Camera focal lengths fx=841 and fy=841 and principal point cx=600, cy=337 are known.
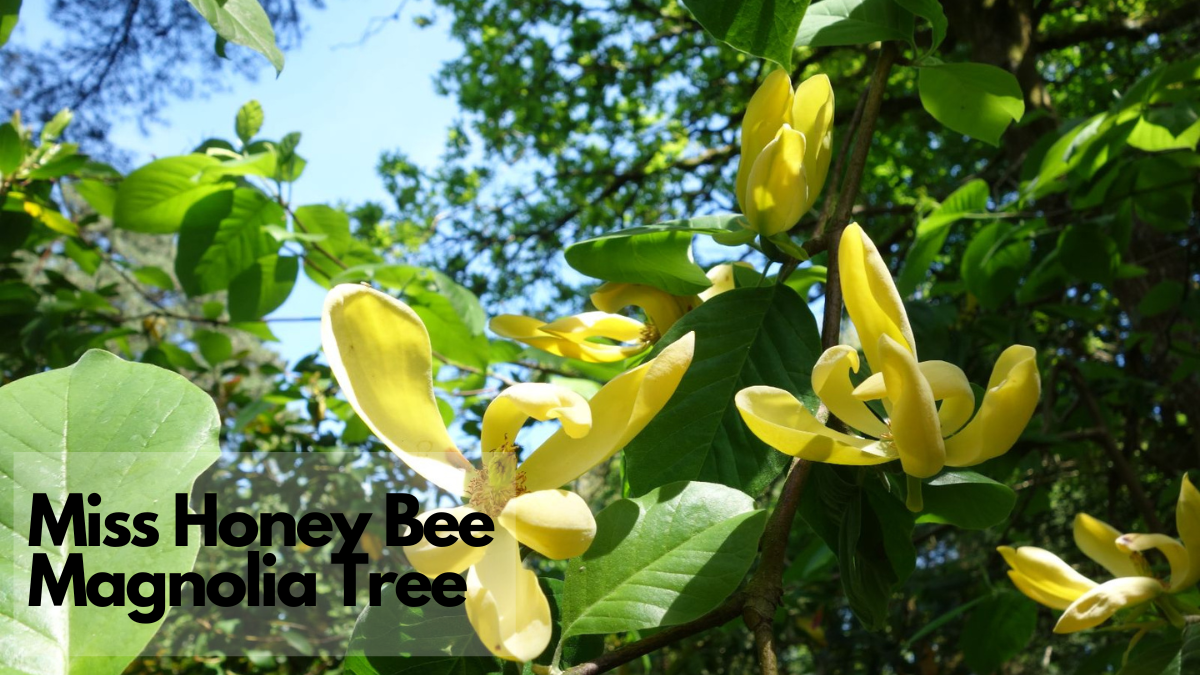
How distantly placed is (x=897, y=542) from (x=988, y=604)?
1076 mm

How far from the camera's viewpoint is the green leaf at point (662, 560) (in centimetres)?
41

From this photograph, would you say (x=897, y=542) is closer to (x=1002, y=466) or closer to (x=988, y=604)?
(x=1002, y=466)

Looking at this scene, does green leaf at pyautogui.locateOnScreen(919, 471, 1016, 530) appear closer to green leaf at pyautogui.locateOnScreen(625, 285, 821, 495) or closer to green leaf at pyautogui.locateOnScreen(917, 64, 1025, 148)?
green leaf at pyautogui.locateOnScreen(625, 285, 821, 495)

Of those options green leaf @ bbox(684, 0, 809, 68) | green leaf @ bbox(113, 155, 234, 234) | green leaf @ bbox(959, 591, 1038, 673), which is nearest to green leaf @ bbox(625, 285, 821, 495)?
green leaf @ bbox(684, 0, 809, 68)

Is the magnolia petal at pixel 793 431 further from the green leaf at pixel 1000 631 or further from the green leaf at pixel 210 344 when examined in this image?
the green leaf at pixel 210 344

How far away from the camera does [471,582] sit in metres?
0.37

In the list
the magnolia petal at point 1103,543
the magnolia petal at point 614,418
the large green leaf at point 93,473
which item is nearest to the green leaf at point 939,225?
the magnolia petal at point 1103,543

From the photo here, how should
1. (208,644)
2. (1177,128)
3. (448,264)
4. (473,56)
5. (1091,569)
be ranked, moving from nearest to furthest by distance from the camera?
(1177,128)
(208,644)
(1091,569)
(448,264)
(473,56)

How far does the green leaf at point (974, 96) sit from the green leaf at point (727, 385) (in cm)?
26

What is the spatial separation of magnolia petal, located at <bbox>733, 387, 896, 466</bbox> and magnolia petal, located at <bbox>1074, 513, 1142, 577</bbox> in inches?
20.2

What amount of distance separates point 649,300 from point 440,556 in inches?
13.2

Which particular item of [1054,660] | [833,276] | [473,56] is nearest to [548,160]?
[473,56]

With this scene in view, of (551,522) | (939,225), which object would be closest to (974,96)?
(551,522)

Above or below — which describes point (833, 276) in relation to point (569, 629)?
above
